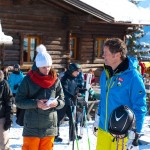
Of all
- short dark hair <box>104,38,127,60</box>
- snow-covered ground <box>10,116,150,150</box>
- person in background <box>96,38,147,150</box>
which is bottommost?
snow-covered ground <box>10,116,150,150</box>

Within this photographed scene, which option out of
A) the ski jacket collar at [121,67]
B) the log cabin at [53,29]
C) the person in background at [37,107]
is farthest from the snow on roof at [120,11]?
the ski jacket collar at [121,67]

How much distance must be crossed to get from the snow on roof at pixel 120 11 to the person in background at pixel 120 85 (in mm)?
10781

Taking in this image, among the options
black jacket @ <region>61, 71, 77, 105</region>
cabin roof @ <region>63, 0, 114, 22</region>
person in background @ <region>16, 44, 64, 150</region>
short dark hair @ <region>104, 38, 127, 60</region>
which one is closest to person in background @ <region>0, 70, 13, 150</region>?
person in background @ <region>16, 44, 64, 150</region>

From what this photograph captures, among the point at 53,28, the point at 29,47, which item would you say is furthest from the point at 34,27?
the point at 53,28

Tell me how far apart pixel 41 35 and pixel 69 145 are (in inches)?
292

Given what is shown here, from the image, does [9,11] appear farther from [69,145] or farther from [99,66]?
[69,145]

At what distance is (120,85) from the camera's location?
183 inches

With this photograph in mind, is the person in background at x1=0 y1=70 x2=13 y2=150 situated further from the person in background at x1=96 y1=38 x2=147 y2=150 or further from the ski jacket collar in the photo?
the ski jacket collar

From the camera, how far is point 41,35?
15.4 m

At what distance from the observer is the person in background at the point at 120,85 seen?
4.54 m

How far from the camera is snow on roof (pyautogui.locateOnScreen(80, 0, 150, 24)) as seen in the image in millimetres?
15969

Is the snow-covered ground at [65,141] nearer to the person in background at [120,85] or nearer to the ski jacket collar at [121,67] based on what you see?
the person in background at [120,85]

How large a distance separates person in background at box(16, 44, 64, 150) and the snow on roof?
395 inches

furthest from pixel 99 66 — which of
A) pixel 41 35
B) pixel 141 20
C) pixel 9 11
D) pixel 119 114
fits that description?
pixel 119 114
